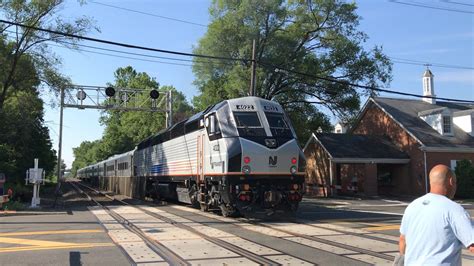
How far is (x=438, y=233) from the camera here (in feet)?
12.2

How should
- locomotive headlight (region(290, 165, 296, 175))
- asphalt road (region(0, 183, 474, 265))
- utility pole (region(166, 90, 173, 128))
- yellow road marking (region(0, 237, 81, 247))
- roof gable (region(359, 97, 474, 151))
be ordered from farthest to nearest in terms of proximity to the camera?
utility pole (region(166, 90, 173, 128))
roof gable (region(359, 97, 474, 151))
locomotive headlight (region(290, 165, 296, 175))
yellow road marking (region(0, 237, 81, 247))
asphalt road (region(0, 183, 474, 265))

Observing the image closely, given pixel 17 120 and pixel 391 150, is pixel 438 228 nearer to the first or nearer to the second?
pixel 17 120

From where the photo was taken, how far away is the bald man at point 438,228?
3664 mm

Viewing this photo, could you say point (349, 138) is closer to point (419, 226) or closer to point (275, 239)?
point (275, 239)

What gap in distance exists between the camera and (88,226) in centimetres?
1391

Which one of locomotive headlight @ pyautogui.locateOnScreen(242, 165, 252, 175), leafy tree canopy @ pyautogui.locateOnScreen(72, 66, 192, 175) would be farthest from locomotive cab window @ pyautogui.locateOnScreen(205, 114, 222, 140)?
leafy tree canopy @ pyautogui.locateOnScreen(72, 66, 192, 175)

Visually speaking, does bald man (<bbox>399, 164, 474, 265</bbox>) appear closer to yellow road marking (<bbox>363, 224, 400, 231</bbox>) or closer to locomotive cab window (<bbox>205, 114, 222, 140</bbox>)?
yellow road marking (<bbox>363, 224, 400, 231</bbox>)

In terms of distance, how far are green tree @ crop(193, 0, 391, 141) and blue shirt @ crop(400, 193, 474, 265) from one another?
29.4 meters

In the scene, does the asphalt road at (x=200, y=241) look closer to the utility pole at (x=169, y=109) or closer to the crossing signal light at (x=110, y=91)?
the crossing signal light at (x=110, y=91)

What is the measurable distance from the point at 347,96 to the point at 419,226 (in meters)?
33.5

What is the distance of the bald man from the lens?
12.0 ft

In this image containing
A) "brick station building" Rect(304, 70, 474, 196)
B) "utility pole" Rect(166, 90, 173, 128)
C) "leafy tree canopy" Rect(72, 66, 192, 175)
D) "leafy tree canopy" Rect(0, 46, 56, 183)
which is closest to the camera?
"leafy tree canopy" Rect(0, 46, 56, 183)

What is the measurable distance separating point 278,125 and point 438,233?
1144 centimetres

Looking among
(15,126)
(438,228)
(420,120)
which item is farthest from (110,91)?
(438,228)
